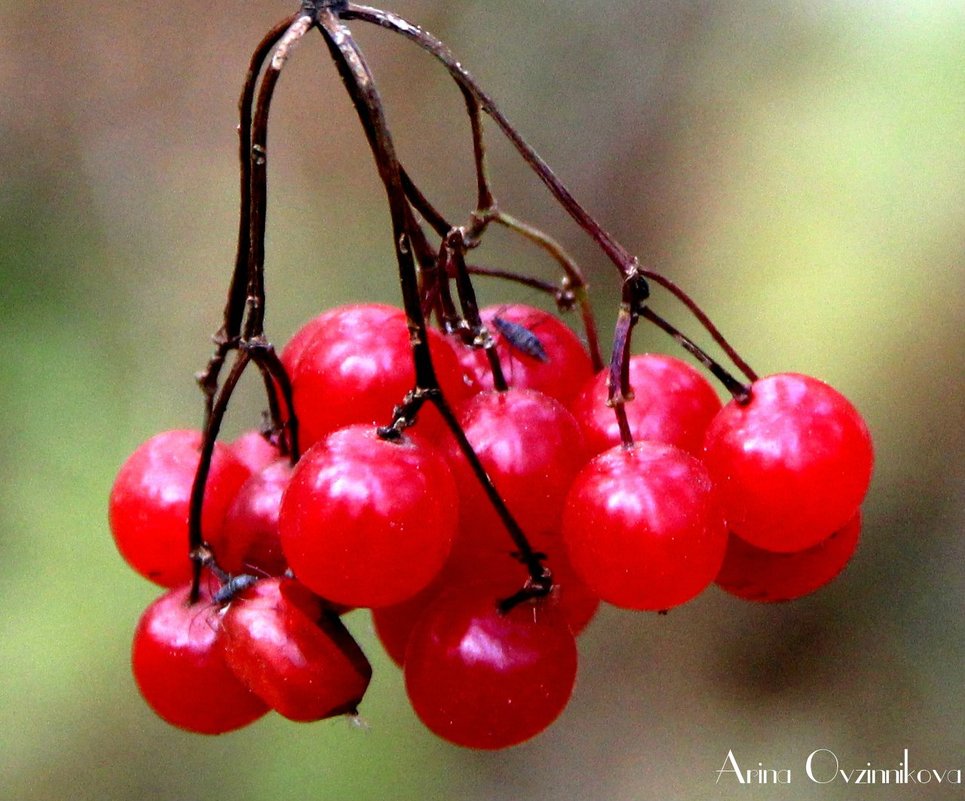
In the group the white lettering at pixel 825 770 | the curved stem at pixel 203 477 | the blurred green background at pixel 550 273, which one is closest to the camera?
the curved stem at pixel 203 477

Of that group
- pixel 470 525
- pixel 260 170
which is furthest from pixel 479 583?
pixel 260 170

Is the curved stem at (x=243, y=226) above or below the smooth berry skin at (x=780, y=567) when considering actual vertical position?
above

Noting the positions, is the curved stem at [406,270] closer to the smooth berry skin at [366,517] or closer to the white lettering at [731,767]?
the smooth berry skin at [366,517]

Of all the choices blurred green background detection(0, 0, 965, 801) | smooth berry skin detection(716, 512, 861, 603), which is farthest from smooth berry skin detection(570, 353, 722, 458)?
blurred green background detection(0, 0, 965, 801)

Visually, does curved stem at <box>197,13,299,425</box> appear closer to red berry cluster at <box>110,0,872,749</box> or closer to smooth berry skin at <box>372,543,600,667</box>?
red berry cluster at <box>110,0,872,749</box>

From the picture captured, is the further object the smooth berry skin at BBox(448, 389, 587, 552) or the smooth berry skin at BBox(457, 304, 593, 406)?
the smooth berry skin at BBox(457, 304, 593, 406)

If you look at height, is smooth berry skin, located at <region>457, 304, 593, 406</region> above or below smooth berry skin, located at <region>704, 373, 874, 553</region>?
above

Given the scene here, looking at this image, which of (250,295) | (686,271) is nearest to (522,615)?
(250,295)

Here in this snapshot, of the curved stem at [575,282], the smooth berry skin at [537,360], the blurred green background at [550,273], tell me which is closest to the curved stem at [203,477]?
the smooth berry skin at [537,360]
